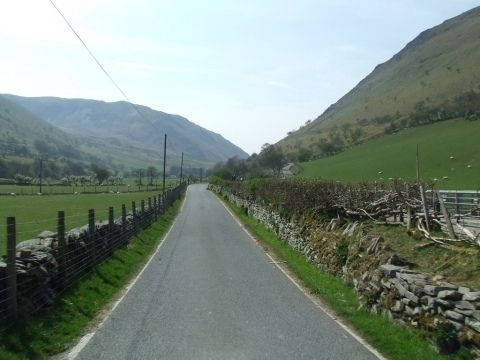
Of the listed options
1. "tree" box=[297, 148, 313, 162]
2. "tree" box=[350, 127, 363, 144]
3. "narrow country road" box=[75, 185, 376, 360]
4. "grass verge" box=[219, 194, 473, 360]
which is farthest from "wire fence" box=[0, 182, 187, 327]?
"tree" box=[350, 127, 363, 144]

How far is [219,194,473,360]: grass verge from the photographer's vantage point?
9117 millimetres

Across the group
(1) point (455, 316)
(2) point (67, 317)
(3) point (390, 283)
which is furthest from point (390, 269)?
(2) point (67, 317)

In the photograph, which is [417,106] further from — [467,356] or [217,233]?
[467,356]

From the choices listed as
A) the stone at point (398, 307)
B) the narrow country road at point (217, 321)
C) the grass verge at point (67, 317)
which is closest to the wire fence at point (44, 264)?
the grass verge at point (67, 317)

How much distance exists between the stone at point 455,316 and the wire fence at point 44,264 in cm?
724

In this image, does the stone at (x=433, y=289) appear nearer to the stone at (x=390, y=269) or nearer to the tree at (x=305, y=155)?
the stone at (x=390, y=269)

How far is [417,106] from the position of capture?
155000mm

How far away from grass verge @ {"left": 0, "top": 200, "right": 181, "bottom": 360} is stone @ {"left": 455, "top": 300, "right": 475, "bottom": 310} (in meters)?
6.29

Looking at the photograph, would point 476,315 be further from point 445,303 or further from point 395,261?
point 395,261

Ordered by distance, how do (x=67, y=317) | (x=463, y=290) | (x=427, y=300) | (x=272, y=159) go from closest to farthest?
(x=463, y=290) < (x=427, y=300) < (x=67, y=317) < (x=272, y=159)

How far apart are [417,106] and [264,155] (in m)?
43.8

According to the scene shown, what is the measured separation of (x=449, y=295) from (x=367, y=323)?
2.23m

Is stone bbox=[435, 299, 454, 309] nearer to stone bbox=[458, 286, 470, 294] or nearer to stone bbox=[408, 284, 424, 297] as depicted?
stone bbox=[458, 286, 470, 294]

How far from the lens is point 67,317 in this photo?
35.9 feet
